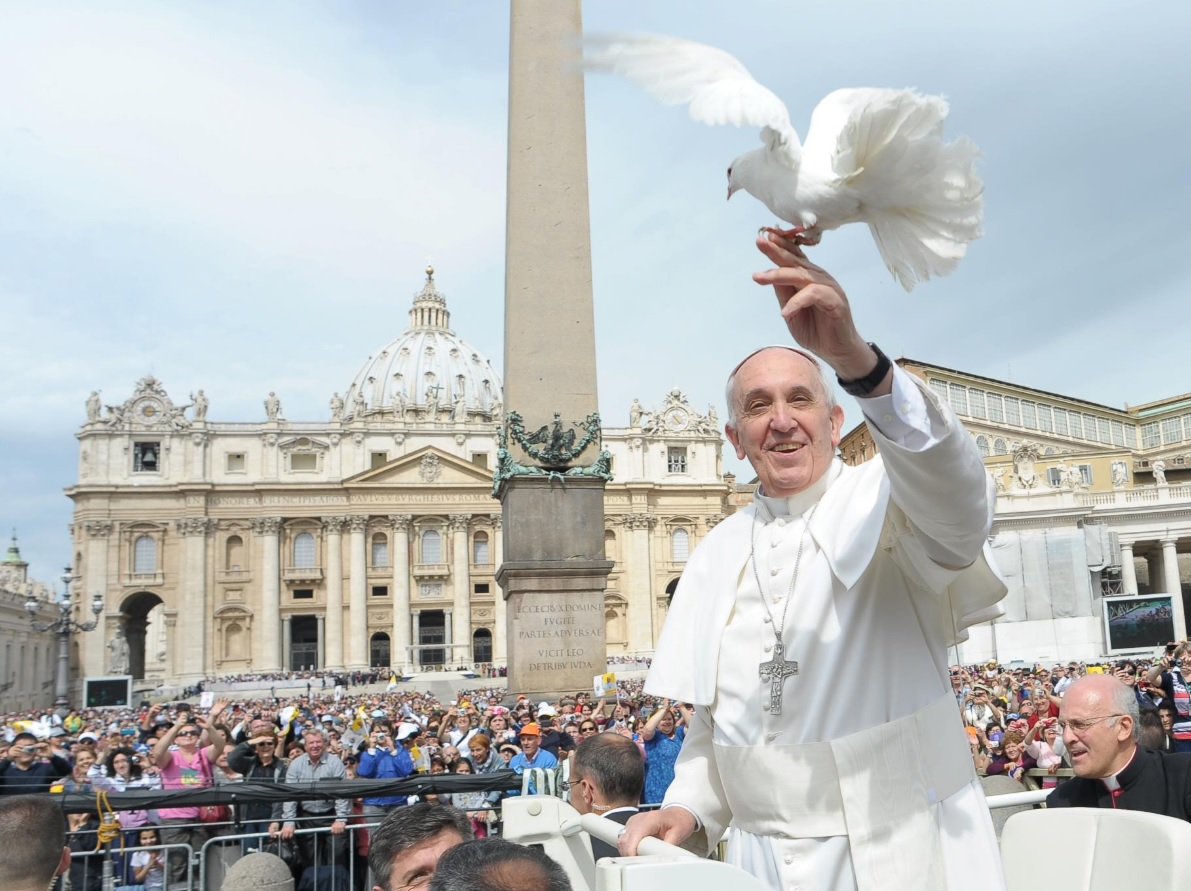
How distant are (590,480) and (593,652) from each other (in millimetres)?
1860

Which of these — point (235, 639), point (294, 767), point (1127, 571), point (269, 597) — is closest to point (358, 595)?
point (269, 597)

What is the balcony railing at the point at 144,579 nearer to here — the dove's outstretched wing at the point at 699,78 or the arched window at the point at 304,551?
the arched window at the point at 304,551

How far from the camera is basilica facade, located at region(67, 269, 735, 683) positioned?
204 ft

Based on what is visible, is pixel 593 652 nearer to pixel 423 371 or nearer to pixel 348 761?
pixel 348 761

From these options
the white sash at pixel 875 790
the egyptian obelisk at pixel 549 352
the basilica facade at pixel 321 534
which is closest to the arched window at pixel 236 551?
the basilica facade at pixel 321 534

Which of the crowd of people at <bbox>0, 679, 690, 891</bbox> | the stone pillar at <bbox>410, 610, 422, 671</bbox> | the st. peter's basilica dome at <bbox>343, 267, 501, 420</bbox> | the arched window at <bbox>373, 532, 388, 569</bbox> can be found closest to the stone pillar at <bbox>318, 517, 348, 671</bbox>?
the arched window at <bbox>373, 532, 388, 569</bbox>

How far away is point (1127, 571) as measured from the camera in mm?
44688

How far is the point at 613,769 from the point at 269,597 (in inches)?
2494

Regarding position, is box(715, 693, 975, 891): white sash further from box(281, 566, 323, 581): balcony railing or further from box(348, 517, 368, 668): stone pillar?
box(281, 566, 323, 581): balcony railing

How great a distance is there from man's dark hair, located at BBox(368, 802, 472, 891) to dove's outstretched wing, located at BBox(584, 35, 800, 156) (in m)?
2.03

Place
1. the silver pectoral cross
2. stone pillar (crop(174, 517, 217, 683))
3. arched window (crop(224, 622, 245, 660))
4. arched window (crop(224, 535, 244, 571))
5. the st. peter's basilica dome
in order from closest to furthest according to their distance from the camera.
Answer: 1. the silver pectoral cross
2. stone pillar (crop(174, 517, 217, 683))
3. arched window (crop(224, 622, 245, 660))
4. arched window (crop(224, 535, 244, 571))
5. the st. peter's basilica dome

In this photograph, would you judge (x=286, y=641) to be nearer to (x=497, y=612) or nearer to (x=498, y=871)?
(x=497, y=612)

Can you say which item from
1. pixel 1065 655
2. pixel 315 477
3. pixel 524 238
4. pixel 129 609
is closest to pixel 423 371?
pixel 315 477

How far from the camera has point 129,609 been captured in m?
63.1
